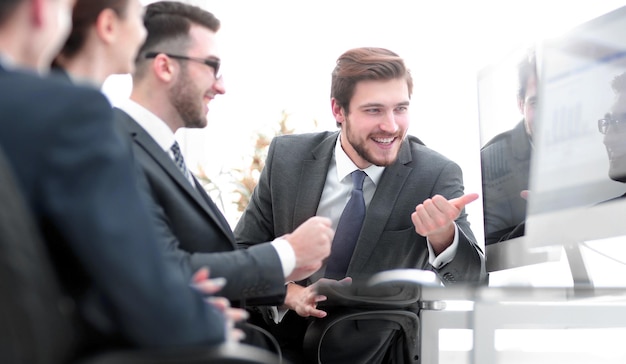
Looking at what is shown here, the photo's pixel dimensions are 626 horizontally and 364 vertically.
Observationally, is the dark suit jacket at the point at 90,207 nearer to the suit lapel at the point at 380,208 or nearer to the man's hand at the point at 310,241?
the man's hand at the point at 310,241

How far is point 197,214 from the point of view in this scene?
222 centimetres

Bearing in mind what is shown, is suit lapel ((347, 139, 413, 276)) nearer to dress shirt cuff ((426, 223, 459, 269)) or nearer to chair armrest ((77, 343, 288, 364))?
dress shirt cuff ((426, 223, 459, 269))

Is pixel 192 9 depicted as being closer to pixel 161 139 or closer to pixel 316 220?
pixel 161 139

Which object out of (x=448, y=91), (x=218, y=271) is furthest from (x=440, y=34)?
(x=218, y=271)

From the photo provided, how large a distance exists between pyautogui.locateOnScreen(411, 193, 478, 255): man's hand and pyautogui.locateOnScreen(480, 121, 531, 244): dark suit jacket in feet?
0.43

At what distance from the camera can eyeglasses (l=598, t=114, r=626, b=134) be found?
83.2 inches

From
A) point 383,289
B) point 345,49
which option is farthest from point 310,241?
point 345,49

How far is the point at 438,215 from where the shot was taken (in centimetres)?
267

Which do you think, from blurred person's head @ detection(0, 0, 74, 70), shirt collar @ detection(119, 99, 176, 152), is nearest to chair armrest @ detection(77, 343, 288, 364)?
blurred person's head @ detection(0, 0, 74, 70)

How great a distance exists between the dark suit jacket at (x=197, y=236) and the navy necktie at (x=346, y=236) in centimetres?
81

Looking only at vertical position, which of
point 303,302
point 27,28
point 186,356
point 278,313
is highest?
point 27,28

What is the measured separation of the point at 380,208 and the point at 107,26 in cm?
156

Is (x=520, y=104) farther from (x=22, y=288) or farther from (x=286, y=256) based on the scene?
(x=22, y=288)

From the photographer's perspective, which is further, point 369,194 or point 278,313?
point 369,194
